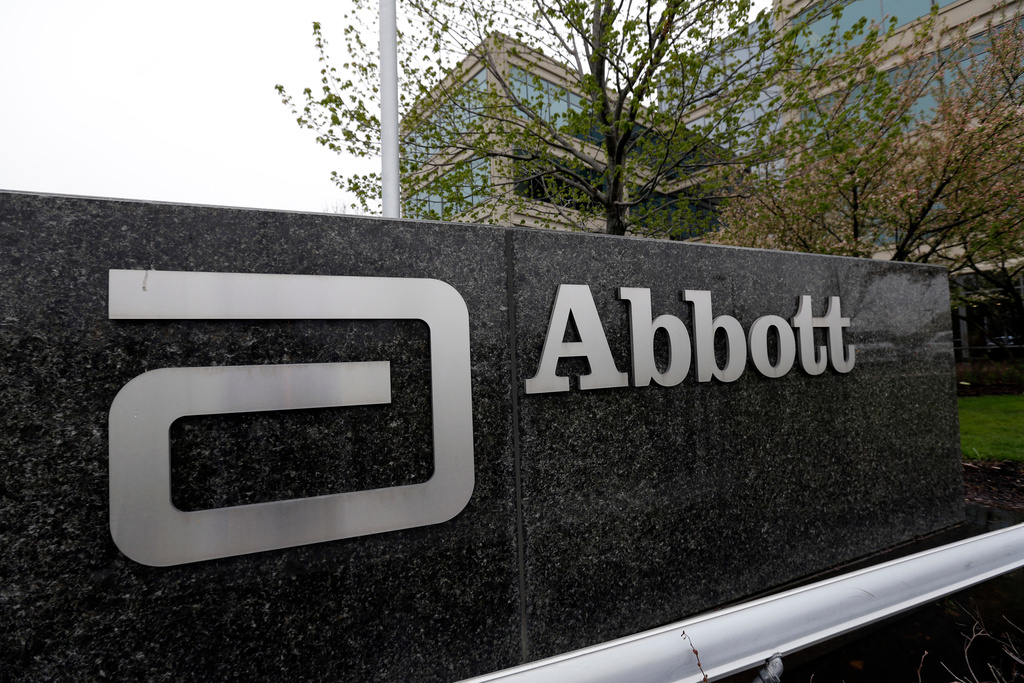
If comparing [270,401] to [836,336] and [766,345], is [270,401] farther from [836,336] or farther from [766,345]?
[836,336]

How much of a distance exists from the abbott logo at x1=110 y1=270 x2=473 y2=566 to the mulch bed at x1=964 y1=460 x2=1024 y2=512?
20.3ft

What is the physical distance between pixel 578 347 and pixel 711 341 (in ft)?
3.45

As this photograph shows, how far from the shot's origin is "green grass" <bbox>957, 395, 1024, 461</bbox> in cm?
739

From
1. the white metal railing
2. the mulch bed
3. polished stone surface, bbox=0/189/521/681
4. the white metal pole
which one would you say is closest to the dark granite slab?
polished stone surface, bbox=0/189/521/681

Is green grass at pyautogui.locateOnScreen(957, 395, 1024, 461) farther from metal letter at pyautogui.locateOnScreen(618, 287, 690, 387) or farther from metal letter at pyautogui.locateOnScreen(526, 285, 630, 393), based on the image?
metal letter at pyautogui.locateOnScreen(526, 285, 630, 393)

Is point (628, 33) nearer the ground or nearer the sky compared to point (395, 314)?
nearer the sky

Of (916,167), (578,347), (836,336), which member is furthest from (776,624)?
(916,167)

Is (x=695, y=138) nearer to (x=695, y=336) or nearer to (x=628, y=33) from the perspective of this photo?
(x=628, y=33)

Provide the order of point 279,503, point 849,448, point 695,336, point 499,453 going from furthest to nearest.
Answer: point 849,448 → point 695,336 → point 499,453 → point 279,503

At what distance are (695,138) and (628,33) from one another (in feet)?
6.17

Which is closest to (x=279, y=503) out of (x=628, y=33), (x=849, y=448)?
(x=849, y=448)

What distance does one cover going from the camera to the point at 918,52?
35.6 ft

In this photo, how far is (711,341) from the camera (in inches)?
134

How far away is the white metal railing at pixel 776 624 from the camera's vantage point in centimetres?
89
